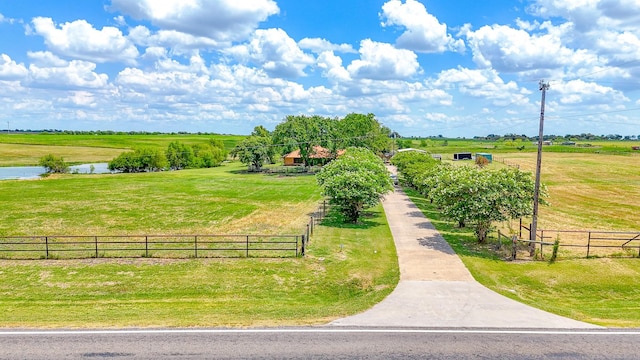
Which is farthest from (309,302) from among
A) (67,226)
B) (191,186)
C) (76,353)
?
(191,186)

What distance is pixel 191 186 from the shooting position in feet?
190

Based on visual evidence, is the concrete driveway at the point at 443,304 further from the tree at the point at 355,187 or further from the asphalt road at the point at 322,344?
the tree at the point at 355,187

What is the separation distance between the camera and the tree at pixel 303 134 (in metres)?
76.3

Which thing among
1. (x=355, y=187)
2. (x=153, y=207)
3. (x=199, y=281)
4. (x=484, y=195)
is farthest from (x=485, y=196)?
(x=153, y=207)

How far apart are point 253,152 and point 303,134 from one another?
14277 millimetres

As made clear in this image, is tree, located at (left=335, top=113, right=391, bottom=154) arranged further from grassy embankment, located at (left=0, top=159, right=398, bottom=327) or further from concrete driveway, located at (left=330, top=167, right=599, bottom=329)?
concrete driveway, located at (left=330, top=167, right=599, bottom=329)

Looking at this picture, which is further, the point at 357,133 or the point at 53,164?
the point at 53,164

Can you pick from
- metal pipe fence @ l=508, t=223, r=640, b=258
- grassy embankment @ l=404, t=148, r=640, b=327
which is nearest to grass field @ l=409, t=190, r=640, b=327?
grassy embankment @ l=404, t=148, r=640, b=327

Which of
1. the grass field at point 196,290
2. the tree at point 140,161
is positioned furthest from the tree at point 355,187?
the tree at point 140,161

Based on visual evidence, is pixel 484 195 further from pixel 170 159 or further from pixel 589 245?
pixel 170 159

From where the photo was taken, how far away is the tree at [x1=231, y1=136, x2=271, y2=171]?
8450 cm

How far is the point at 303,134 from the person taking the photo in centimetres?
7606

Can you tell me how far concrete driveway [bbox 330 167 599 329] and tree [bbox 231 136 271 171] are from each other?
216ft

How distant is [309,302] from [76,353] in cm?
796
